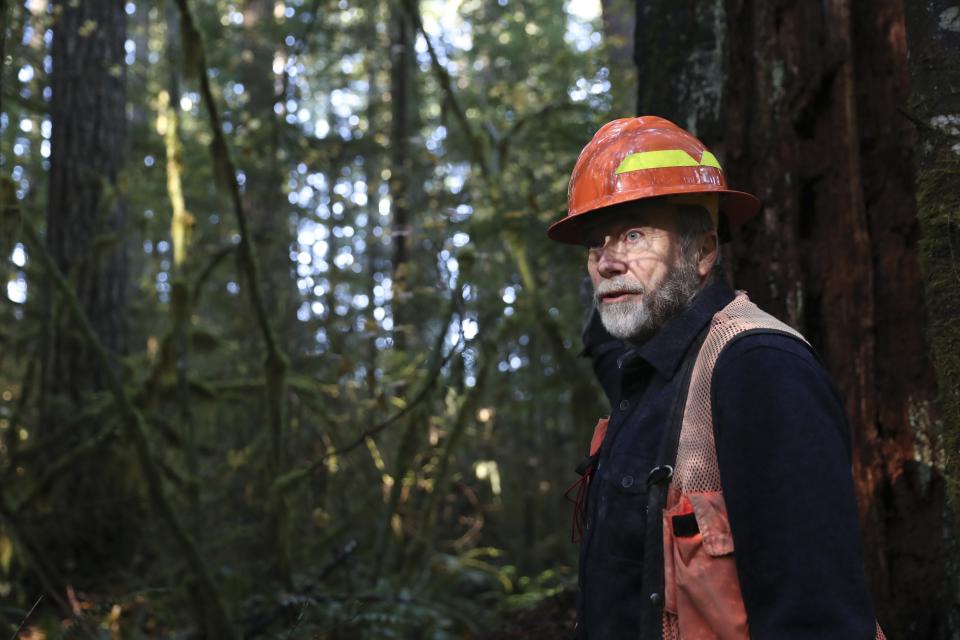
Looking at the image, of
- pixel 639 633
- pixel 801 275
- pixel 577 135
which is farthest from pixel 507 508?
pixel 639 633

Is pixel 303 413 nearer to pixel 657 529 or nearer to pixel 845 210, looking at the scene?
pixel 845 210

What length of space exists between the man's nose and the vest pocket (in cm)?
77

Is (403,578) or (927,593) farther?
(403,578)

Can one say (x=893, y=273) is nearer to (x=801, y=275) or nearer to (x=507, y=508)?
(x=801, y=275)

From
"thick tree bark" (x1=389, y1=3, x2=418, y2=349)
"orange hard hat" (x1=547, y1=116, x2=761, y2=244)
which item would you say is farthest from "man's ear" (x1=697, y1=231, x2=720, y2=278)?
"thick tree bark" (x1=389, y1=3, x2=418, y2=349)

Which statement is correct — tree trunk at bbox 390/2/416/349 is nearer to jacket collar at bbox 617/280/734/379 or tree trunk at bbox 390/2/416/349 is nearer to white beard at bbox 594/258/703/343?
white beard at bbox 594/258/703/343

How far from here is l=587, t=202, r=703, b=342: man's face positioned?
2502 millimetres

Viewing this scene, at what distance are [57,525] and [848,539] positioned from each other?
7761mm

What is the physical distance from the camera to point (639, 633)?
2129mm

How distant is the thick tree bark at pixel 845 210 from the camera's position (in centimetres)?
311

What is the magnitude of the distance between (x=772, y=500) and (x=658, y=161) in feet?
3.56

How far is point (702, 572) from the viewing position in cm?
198

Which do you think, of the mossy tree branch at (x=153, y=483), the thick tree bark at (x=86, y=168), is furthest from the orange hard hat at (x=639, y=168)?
the thick tree bark at (x=86, y=168)

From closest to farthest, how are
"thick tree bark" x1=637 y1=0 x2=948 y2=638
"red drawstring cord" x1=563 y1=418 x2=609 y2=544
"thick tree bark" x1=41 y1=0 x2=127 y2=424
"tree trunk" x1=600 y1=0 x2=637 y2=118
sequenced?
"red drawstring cord" x1=563 y1=418 x2=609 y2=544
"thick tree bark" x1=637 y1=0 x2=948 y2=638
"tree trunk" x1=600 y1=0 x2=637 y2=118
"thick tree bark" x1=41 y1=0 x2=127 y2=424
